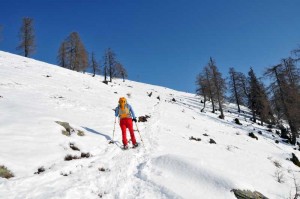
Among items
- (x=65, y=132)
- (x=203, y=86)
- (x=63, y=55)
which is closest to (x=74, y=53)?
(x=63, y=55)

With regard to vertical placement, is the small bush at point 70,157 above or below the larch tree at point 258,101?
below

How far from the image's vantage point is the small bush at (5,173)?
23.4 ft

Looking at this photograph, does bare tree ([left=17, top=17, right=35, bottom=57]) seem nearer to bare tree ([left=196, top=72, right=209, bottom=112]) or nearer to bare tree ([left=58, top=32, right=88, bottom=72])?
bare tree ([left=58, top=32, right=88, bottom=72])

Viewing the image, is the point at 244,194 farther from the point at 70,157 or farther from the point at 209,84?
the point at 209,84

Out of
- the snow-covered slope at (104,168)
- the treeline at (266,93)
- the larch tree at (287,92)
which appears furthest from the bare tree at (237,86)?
the snow-covered slope at (104,168)

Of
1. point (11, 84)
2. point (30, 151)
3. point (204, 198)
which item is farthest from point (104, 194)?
point (11, 84)

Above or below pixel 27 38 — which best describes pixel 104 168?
below

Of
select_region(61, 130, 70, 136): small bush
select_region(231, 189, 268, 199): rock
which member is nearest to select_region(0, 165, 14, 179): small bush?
select_region(61, 130, 70, 136): small bush

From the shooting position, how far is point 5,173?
7.23 meters

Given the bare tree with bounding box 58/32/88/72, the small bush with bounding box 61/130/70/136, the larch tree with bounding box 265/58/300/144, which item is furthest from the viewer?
the bare tree with bounding box 58/32/88/72

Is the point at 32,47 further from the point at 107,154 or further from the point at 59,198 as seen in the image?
the point at 59,198

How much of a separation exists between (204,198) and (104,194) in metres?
2.50

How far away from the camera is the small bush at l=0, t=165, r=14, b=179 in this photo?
23.4 ft

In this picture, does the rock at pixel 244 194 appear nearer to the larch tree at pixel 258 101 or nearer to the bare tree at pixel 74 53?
the larch tree at pixel 258 101
